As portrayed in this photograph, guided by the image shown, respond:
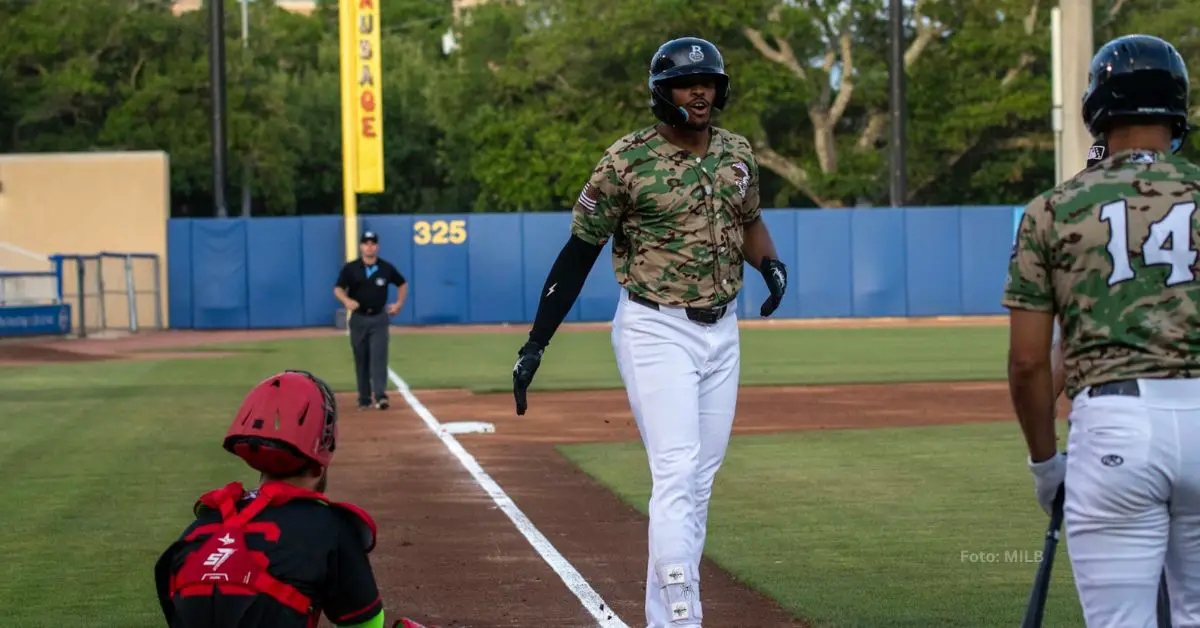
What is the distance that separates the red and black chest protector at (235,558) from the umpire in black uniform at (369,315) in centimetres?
1513

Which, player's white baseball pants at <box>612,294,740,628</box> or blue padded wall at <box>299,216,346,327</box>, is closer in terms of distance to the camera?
player's white baseball pants at <box>612,294,740,628</box>

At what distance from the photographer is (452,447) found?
15133 mm

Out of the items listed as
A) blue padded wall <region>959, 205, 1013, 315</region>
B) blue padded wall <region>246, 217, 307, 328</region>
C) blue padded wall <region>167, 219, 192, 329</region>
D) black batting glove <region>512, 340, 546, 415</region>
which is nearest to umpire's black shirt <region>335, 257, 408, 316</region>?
black batting glove <region>512, 340, 546, 415</region>

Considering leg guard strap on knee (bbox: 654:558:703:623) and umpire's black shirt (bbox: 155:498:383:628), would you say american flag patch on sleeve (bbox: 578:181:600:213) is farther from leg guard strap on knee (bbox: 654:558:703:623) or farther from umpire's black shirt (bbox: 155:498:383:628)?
umpire's black shirt (bbox: 155:498:383:628)

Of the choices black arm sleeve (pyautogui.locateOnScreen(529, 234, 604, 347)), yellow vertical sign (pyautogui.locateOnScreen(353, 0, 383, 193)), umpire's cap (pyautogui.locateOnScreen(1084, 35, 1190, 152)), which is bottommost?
black arm sleeve (pyautogui.locateOnScreen(529, 234, 604, 347))

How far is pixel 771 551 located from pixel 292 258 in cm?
3558

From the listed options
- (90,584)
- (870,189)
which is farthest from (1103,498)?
(870,189)

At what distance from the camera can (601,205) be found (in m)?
6.39

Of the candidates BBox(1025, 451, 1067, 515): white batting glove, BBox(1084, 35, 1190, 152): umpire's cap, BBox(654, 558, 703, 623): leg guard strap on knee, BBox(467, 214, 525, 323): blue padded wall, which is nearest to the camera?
BBox(1084, 35, 1190, 152): umpire's cap

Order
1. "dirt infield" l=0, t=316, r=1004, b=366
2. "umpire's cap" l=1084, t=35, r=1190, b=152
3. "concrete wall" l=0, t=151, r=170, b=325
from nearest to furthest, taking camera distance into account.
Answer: "umpire's cap" l=1084, t=35, r=1190, b=152, "dirt infield" l=0, t=316, r=1004, b=366, "concrete wall" l=0, t=151, r=170, b=325

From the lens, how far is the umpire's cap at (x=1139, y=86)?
4.30m

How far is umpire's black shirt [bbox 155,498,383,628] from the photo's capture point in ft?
12.8

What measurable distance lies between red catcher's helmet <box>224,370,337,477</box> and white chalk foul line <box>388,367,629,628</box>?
3.54m

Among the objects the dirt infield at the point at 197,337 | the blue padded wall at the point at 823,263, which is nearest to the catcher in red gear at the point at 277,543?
the dirt infield at the point at 197,337
